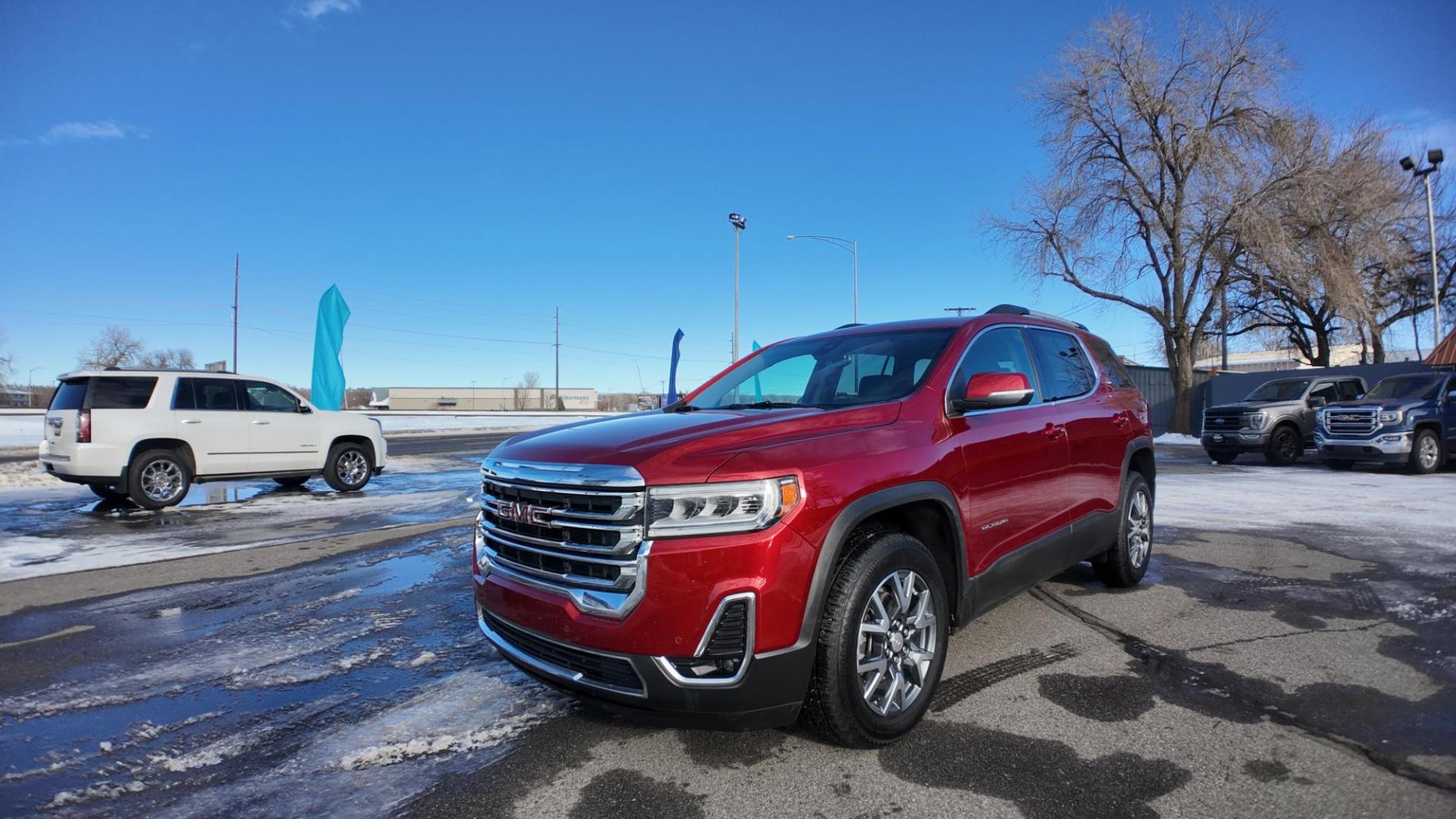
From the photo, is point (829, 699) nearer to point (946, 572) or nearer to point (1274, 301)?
point (946, 572)

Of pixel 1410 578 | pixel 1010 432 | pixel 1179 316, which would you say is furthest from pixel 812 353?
pixel 1179 316

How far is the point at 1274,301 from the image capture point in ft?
108

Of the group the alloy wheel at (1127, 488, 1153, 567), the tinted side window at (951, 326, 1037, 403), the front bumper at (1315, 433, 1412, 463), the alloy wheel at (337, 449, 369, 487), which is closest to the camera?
the tinted side window at (951, 326, 1037, 403)

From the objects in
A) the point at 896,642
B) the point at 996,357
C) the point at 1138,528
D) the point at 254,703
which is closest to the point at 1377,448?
the point at 1138,528

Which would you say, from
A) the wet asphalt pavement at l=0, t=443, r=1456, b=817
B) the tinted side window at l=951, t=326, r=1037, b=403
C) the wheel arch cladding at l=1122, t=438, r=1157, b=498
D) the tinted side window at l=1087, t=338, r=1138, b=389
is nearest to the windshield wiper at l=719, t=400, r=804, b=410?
the tinted side window at l=951, t=326, r=1037, b=403

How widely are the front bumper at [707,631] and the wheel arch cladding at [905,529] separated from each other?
7 cm

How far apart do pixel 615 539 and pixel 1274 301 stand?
3932cm

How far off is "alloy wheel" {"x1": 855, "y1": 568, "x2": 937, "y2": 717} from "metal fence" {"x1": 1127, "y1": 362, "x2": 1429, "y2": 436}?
79.1 feet

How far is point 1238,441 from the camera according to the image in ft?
50.4

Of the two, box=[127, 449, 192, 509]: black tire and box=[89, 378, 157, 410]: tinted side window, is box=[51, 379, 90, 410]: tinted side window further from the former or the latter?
box=[127, 449, 192, 509]: black tire

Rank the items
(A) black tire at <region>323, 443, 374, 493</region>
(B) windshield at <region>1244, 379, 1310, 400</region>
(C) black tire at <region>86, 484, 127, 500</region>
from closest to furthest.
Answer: (C) black tire at <region>86, 484, 127, 500</region> < (A) black tire at <region>323, 443, 374, 493</region> < (B) windshield at <region>1244, 379, 1310, 400</region>

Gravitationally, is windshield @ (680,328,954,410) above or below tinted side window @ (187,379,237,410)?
below

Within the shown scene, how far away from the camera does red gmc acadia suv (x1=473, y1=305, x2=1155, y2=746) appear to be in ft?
8.27

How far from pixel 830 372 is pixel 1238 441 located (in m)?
15.0
